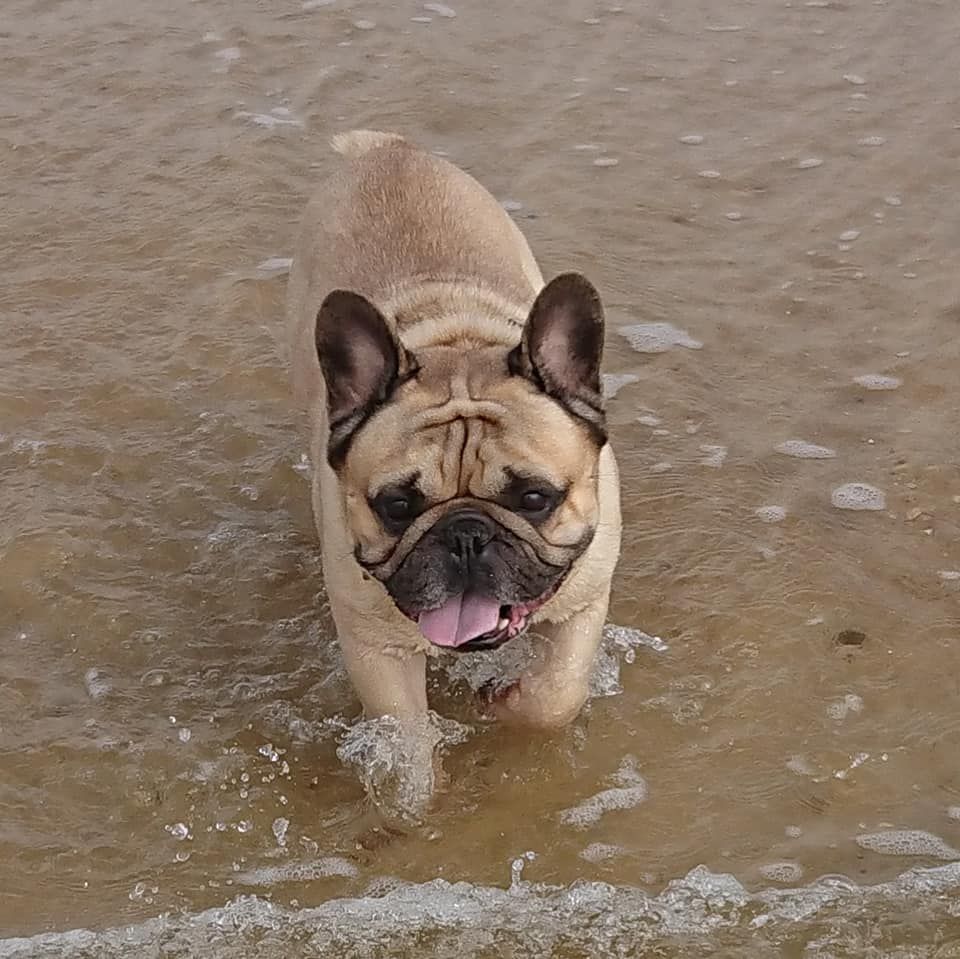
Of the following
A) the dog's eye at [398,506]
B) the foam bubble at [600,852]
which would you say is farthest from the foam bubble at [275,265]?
the foam bubble at [600,852]

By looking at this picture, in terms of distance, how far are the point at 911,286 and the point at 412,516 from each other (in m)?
3.40

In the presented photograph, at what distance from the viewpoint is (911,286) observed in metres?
6.53

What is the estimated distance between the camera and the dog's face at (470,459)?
3.82 m

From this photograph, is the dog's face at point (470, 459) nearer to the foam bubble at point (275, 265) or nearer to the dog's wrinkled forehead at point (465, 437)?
the dog's wrinkled forehead at point (465, 437)

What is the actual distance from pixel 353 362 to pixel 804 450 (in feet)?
7.32

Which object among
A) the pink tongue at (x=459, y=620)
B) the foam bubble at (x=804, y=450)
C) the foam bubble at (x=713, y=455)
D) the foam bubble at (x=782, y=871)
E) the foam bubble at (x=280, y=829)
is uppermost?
the pink tongue at (x=459, y=620)

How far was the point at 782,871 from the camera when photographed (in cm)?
399

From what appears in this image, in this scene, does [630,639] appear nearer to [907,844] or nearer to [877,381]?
[907,844]

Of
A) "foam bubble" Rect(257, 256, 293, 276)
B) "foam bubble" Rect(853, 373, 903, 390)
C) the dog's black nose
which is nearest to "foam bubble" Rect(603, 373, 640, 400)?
"foam bubble" Rect(853, 373, 903, 390)

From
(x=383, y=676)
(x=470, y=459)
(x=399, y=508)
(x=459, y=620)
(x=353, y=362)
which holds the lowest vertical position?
(x=383, y=676)

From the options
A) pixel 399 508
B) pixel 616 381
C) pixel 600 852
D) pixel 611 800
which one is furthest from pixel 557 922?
pixel 616 381

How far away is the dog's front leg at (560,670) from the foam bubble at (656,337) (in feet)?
6.87

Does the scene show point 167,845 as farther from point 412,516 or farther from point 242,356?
point 242,356

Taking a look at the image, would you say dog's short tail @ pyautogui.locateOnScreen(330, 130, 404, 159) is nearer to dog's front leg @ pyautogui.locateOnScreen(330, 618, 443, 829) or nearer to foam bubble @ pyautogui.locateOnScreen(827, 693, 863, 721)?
dog's front leg @ pyautogui.locateOnScreen(330, 618, 443, 829)
